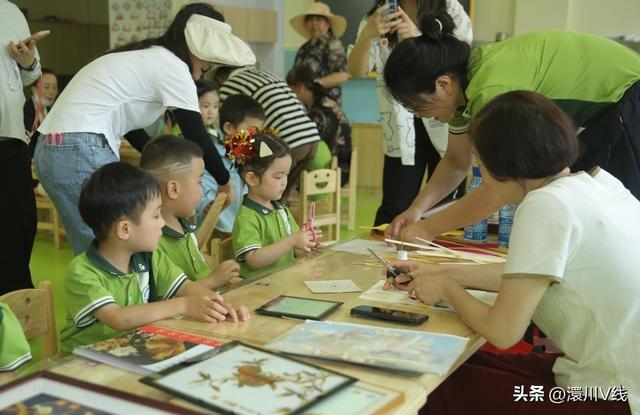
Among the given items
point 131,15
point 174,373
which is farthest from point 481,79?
point 131,15

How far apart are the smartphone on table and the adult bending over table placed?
0.67 m

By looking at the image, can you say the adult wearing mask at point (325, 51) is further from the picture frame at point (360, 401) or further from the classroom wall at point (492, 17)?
the picture frame at point (360, 401)

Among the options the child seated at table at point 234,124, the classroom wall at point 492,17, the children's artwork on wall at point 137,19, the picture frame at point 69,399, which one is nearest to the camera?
the picture frame at point 69,399

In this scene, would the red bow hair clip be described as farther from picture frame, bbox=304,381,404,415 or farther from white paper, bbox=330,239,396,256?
picture frame, bbox=304,381,404,415

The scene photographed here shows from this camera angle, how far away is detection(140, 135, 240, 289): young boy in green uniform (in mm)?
2297

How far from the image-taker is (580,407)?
1500 millimetres

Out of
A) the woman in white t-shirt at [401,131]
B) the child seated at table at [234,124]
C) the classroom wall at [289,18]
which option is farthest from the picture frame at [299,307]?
the classroom wall at [289,18]

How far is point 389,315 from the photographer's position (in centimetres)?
155

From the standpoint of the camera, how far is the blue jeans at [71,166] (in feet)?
8.23

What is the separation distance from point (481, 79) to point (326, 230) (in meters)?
3.99

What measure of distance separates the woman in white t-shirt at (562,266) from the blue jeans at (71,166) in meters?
1.51

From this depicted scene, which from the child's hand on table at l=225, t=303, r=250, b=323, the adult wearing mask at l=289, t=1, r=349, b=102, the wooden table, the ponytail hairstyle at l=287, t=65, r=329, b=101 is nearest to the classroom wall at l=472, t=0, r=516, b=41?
the adult wearing mask at l=289, t=1, r=349, b=102

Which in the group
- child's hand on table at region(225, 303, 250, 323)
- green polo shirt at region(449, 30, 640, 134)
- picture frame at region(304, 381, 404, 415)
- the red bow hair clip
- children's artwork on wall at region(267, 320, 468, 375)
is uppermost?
green polo shirt at region(449, 30, 640, 134)

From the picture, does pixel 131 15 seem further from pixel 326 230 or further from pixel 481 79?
pixel 481 79
